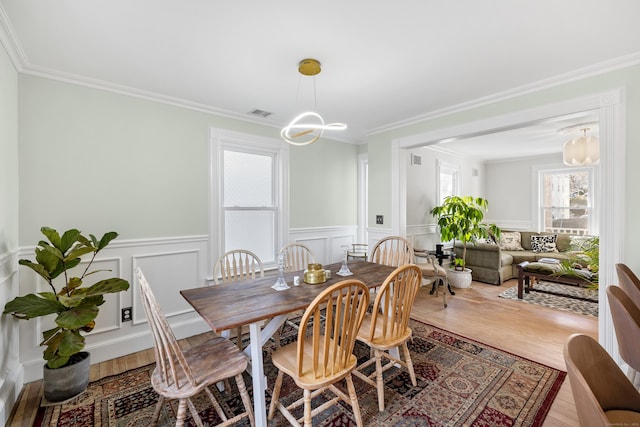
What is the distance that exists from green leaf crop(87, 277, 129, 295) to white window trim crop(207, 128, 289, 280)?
3.52 feet

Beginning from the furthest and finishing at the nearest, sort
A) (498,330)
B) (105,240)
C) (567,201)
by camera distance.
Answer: (567,201) < (498,330) < (105,240)

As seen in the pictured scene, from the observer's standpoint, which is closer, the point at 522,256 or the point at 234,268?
the point at 234,268

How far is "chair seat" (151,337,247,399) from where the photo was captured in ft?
4.78

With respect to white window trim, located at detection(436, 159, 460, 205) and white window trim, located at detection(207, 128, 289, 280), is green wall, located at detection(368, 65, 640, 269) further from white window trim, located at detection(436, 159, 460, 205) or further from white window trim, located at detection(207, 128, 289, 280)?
white window trim, located at detection(436, 159, 460, 205)

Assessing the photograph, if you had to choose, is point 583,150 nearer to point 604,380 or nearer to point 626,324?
point 626,324

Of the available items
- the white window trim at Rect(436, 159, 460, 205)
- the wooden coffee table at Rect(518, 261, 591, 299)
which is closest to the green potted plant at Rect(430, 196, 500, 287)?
the white window trim at Rect(436, 159, 460, 205)

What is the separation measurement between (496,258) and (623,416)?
436 cm

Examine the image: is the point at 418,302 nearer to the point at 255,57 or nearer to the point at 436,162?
the point at 436,162

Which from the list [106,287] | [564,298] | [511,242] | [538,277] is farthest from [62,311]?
[511,242]

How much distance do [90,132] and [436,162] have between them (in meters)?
5.00

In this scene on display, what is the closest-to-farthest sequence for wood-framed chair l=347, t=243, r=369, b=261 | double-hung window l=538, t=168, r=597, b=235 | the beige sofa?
wood-framed chair l=347, t=243, r=369, b=261 < the beige sofa < double-hung window l=538, t=168, r=597, b=235

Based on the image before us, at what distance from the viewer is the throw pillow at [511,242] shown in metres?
5.77

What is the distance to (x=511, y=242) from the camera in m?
5.80

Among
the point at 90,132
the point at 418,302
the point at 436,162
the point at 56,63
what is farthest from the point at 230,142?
the point at 436,162
